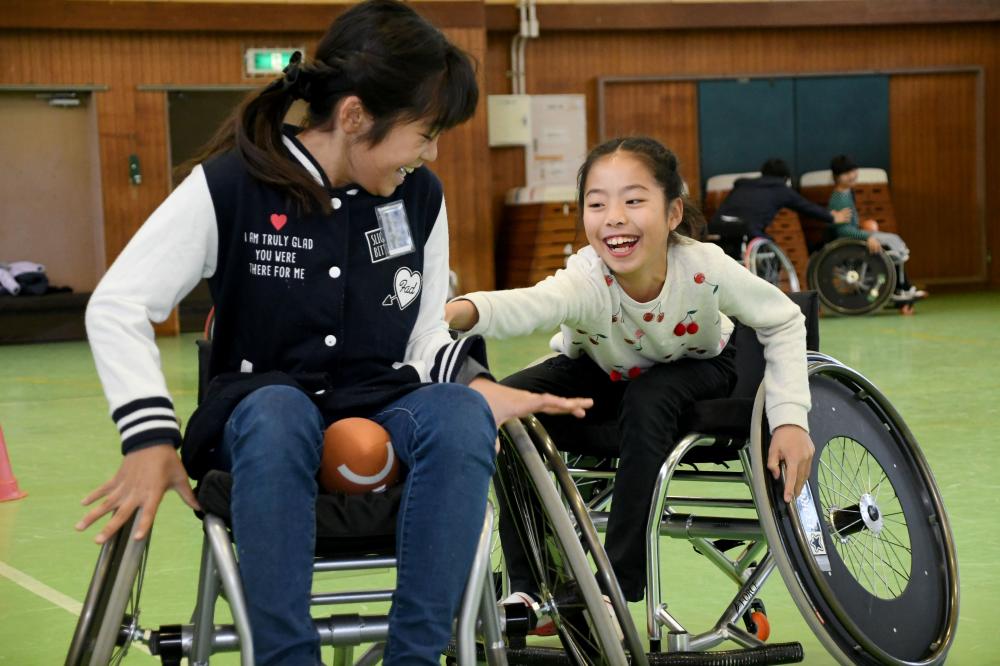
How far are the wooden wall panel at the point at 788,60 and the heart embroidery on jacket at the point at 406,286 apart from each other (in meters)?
9.47

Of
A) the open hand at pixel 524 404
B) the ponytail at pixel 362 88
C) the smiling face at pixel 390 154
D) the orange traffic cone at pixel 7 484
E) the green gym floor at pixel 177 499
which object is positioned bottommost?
the green gym floor at pixel 177 499

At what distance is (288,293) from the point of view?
1744mm

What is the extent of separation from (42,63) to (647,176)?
28.0ft

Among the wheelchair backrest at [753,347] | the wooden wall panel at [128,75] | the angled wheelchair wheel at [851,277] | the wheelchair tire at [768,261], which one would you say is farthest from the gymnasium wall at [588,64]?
the wheelchair backrest at [753,347]

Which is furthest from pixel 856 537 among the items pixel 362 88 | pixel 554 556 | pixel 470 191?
pixel 470 191

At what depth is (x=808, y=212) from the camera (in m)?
9.30

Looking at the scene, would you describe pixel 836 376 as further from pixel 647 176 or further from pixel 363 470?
pixel 363 470

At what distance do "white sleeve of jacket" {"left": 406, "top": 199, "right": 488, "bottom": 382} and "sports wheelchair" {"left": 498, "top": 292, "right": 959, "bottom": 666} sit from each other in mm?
128

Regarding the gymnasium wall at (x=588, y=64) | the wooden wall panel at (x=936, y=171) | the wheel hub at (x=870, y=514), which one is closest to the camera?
the wheel hub at (x=870, y=514)

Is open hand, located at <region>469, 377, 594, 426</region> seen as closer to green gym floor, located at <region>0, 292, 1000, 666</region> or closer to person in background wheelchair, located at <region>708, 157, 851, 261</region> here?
green gym floor, located at <region>0, 292, 1000, 666</region>

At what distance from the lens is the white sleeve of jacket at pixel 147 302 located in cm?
154

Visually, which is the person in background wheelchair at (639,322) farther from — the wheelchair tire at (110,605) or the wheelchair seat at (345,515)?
the wheelchair tire at (110,605)

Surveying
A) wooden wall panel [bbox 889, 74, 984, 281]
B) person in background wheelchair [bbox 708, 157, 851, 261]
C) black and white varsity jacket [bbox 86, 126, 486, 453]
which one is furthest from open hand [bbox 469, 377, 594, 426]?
wooden wall panel [bbox 889, 74, 984, 281]

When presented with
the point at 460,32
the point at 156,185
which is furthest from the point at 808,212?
the point at 156,185
